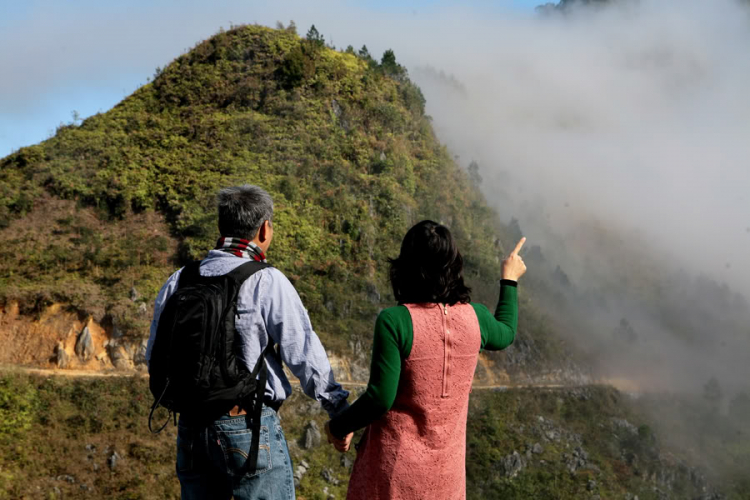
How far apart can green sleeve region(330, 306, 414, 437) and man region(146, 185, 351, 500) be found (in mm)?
276

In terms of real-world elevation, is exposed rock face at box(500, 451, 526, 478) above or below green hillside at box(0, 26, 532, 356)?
below

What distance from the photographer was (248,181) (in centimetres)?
2067

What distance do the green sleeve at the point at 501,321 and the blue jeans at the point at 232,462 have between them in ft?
4.03

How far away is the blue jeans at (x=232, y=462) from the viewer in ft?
9.68

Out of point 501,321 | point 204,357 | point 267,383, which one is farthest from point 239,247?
point 501,321

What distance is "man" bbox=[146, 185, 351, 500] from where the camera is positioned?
2961 millimetres

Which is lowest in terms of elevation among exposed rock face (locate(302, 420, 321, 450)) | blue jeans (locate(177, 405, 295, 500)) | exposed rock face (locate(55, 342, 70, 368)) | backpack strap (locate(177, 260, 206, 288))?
exposed rock face (locate(302, 420, 321, 450))

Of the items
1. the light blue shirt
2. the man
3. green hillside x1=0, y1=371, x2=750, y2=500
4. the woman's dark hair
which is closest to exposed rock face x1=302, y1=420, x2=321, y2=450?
green hillside x1=0, y1=371, x2=750, y2=500

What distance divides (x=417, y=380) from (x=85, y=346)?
13325 mm

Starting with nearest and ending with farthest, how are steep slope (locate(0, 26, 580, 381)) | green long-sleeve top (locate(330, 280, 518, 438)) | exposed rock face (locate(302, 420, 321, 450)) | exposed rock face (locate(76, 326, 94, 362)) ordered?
green long-sleeve top (locate(330, 280, 518, 438)) < exposed rock face (locate(302, 420, 321, 450)) < exposed rock face (locate(76, 326, 94, 362)) < steep slope (locate(0, 26, 580, 381))

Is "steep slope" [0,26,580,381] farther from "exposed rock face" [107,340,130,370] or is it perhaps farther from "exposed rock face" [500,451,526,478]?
"exposed rock face" [500,451,526,478]

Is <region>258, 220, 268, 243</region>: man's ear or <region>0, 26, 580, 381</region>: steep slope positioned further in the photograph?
<region>0, 26, 580, 381</region>: steep slope

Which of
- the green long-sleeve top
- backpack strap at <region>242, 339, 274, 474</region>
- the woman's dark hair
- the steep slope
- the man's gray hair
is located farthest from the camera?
the steep slope

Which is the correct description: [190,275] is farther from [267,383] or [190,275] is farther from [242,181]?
[242,181]
